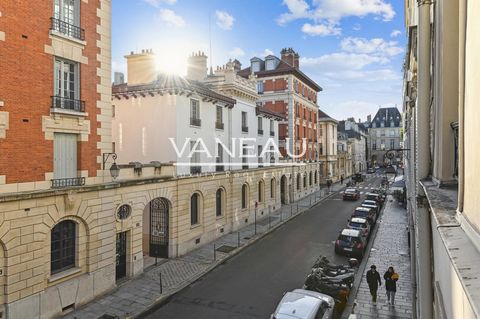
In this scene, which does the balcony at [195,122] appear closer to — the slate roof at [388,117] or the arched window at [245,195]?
the arched window at [245,195]

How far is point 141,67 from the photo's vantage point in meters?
23.7

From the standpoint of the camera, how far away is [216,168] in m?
26.2

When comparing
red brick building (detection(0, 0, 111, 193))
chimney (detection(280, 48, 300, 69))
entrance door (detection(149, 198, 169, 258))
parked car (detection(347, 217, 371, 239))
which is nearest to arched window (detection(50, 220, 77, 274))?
red brick building (detection(0, 0, 111, 193))

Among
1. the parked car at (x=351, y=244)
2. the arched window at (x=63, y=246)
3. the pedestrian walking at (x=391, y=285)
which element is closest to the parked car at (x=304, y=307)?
the pedestrian walking at (x=391, y=285)

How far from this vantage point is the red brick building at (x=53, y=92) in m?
12.0

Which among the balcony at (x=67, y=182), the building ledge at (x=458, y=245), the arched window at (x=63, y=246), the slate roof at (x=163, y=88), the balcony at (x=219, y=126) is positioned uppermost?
the slate roof at (x=163, y=88)

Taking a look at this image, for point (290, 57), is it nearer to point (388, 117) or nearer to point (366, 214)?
point (366, 214)

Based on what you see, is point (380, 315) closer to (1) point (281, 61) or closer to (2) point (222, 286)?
(2) point (222, 286)

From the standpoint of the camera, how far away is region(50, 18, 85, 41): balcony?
44.1ft

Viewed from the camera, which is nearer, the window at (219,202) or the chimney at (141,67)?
the chimney at (141,67)

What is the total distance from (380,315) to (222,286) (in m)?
7.23

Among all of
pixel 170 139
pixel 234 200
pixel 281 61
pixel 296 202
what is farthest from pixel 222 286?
pixel 281 61

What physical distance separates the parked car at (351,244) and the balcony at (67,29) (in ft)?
58.4

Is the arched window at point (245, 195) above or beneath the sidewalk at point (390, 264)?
above
